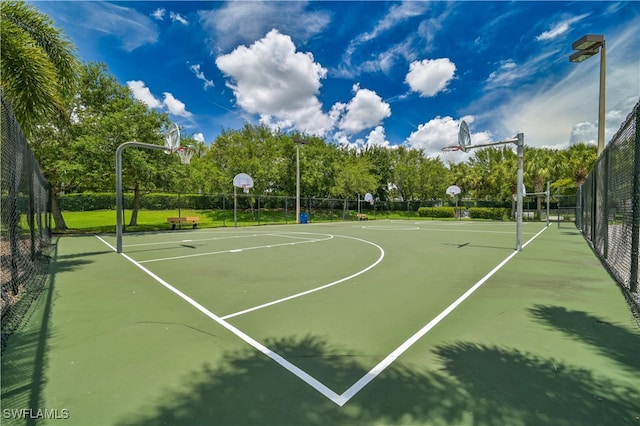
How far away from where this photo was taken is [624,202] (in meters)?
6.10

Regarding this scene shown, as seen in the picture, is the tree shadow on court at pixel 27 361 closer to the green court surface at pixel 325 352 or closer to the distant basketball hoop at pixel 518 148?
the green court surface at pixel 325 352

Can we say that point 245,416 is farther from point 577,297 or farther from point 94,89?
point 94,89

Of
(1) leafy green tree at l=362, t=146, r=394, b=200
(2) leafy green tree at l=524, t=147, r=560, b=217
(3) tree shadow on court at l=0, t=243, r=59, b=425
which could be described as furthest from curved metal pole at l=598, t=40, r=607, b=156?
(1) leafy green tree at l=362, t=146, r=394, b=200

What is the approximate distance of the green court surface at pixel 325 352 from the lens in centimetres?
240

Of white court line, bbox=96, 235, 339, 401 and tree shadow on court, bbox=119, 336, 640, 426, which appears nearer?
tree shadow on court, bbox=119, 336, 640, 426

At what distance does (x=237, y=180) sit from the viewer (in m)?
24.8

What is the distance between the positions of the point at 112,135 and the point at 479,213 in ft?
118

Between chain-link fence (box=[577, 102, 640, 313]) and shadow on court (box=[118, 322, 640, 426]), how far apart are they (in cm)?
308

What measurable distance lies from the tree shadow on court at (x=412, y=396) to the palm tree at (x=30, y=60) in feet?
25.7

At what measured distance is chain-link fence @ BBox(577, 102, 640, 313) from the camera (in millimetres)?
5020

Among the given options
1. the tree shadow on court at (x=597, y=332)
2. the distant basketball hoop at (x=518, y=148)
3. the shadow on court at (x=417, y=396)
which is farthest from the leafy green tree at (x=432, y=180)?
the shadow on court at (x=417, y=396)

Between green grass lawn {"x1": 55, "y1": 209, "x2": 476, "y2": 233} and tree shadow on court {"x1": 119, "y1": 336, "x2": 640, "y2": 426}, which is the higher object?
green grass lawn {"x1": 55, "y1": 209, "x2": 476, "y2": 233}

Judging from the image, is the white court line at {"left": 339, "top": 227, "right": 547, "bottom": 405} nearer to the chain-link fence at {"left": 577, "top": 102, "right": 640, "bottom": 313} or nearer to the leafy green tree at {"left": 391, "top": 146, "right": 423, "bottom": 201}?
the chain-link fence at {"left": 577, "top": 102, "right": 640, "bottom": 313}

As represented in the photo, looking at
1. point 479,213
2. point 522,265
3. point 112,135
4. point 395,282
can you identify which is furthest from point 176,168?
point 479,213
